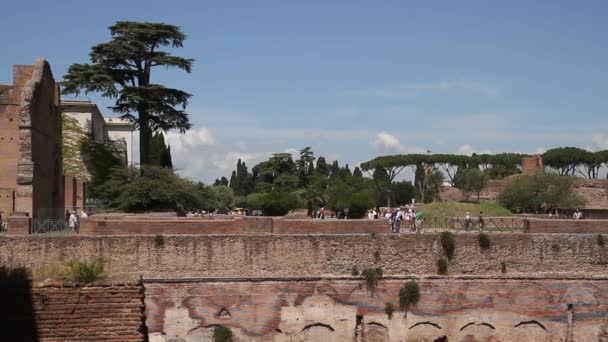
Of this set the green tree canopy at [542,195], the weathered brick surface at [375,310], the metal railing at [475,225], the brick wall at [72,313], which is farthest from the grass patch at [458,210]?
the brick wall at [72,313]

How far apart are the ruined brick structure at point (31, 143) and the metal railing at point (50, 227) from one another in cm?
58

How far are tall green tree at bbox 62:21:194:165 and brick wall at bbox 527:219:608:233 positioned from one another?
1652 cm

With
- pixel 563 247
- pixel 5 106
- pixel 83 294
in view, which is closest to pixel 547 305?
pixel 563 247

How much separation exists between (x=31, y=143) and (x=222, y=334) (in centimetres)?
810

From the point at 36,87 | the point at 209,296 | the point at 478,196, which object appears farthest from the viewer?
the point at 478,196

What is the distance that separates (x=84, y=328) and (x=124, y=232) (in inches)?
380

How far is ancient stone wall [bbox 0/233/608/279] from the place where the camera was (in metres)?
18.0

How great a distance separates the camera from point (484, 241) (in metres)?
18.8

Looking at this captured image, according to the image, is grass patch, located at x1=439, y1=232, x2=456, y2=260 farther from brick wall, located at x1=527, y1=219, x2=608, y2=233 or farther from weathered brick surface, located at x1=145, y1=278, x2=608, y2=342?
brick wall, located at x1=527, y1=219, x2=608, y2=233

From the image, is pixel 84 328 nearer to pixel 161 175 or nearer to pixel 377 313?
pixel 377 313

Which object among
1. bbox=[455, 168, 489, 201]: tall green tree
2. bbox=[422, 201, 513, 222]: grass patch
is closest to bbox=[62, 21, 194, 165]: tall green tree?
bbox=[422, 201, 513, 222]: grass patch

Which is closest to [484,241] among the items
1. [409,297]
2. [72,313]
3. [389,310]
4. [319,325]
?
[409,297]

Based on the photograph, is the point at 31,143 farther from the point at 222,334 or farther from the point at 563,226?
the point at 563,226

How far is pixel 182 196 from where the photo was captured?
29.2 meters
